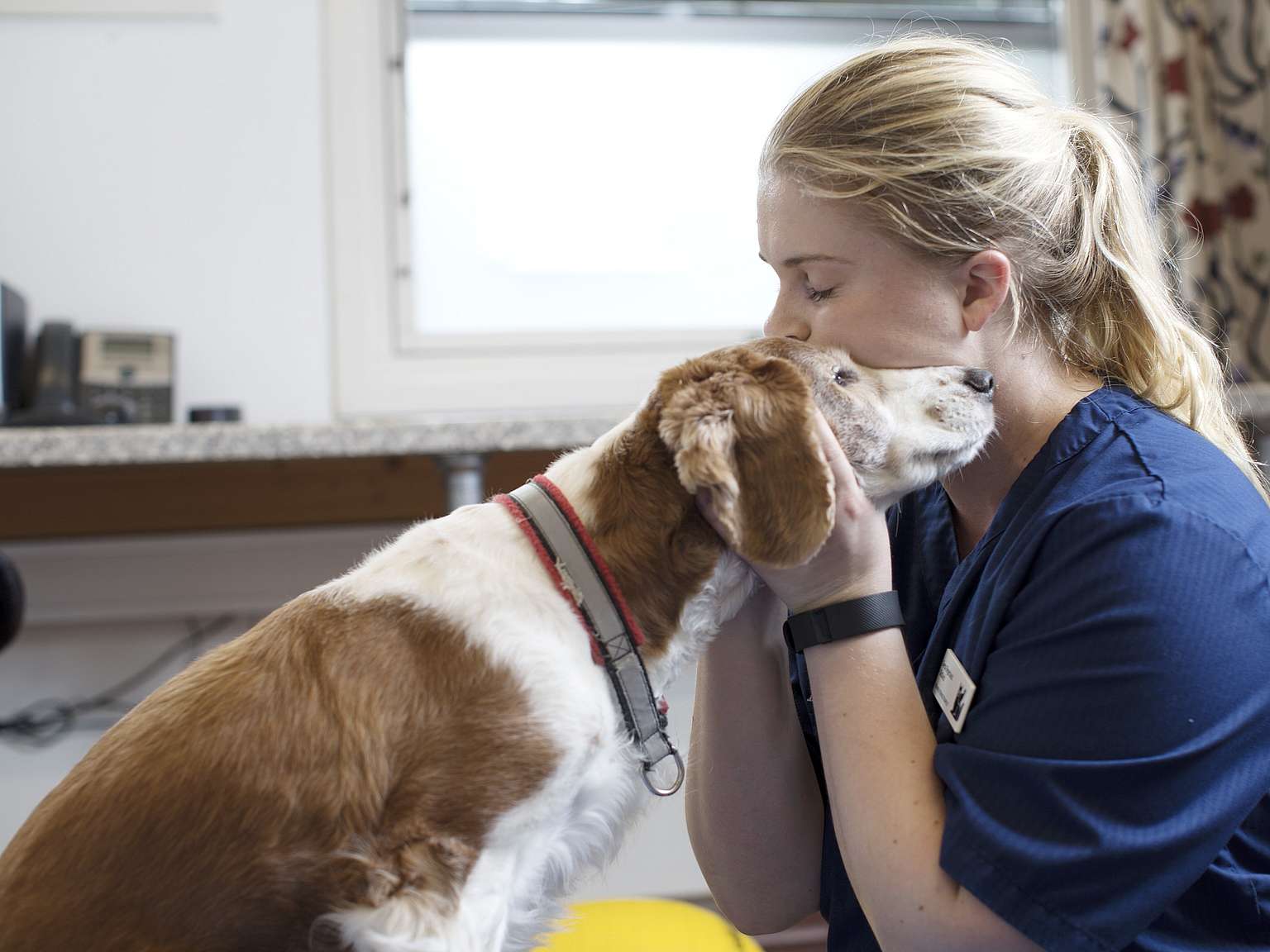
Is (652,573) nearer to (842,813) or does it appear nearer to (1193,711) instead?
(842,813)

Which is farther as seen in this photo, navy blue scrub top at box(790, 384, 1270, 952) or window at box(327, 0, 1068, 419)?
window at box(327, 0, 1068, 419)

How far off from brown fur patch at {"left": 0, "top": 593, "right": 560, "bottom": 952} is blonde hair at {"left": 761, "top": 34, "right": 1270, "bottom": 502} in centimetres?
56

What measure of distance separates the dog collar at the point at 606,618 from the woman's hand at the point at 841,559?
11cm

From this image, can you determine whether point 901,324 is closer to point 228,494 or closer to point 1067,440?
point 1067,440

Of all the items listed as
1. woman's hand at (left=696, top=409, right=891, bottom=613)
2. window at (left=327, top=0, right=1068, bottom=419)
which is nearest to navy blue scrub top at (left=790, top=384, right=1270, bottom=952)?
woman's hand at (left=696, top=409, right=891, bottom=613)

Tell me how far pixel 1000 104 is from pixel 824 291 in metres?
0.24

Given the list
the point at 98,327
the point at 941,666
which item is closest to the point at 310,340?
the point at 98,327

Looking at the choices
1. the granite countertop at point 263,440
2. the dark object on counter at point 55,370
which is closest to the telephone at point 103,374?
the dark object on counter at point 55,370

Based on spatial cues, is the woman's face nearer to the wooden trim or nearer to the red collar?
the red collar

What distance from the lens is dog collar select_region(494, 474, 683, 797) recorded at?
3.13 feet

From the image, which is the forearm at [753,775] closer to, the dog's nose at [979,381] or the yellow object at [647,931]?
the yellow object at [647,931]

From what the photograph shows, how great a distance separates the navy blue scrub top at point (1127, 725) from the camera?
0.78 m

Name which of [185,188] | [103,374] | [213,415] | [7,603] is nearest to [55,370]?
[103,374]

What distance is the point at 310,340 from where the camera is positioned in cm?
234
